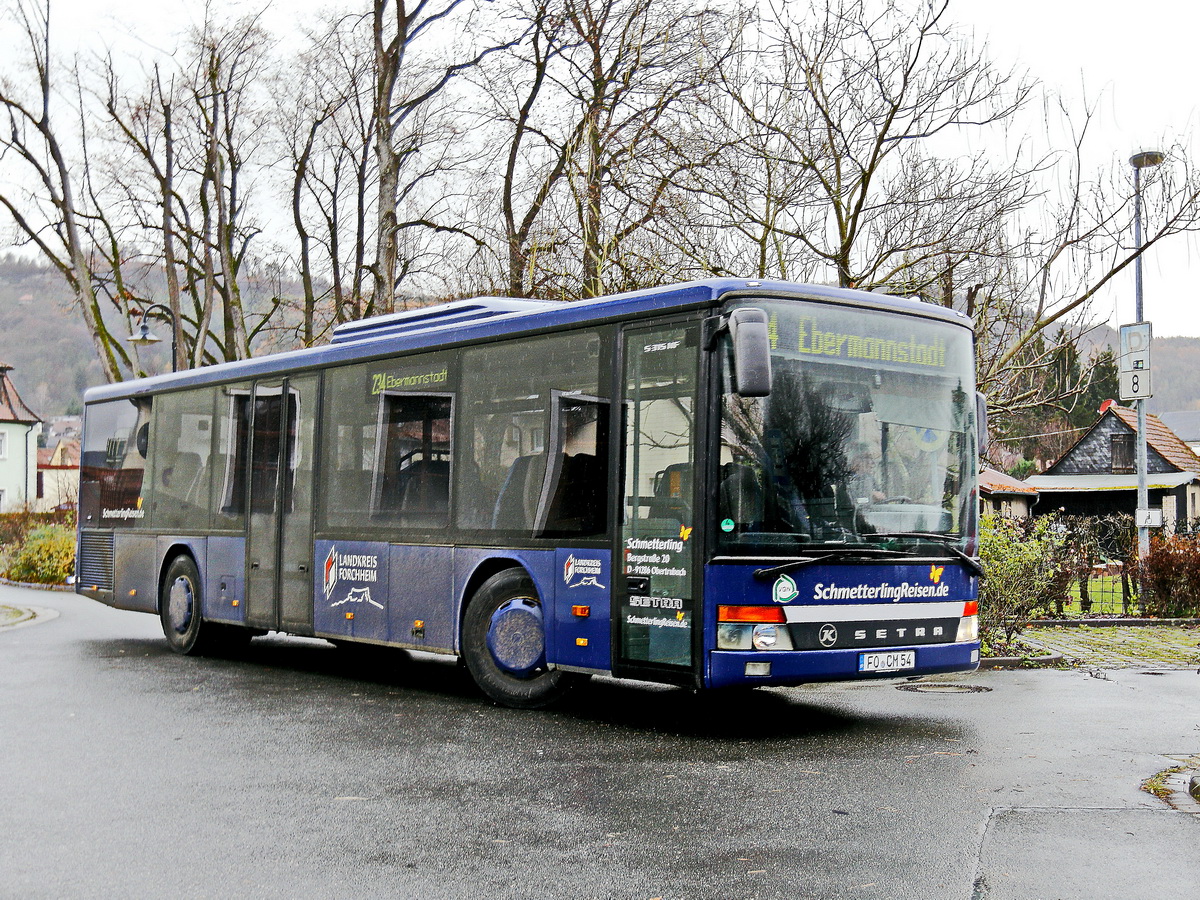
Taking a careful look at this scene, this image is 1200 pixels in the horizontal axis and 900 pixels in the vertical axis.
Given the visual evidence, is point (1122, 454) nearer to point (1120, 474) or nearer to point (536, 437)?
point (1120, 474)

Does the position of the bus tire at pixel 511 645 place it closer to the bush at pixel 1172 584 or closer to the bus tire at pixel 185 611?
the bus tire at pixel 185 611

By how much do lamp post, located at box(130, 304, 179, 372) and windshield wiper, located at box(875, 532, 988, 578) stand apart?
20611mm

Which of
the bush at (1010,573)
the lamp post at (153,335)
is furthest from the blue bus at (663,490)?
the lamp post at (153,335)

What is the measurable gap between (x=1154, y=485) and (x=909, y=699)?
48.9m

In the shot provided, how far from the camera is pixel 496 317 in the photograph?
10922 mm

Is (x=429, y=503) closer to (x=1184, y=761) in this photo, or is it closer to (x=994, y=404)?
(x=1184, y=761)

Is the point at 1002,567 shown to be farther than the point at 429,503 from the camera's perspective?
Yes

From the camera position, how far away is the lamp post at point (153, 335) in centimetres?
2672

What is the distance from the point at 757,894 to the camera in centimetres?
532

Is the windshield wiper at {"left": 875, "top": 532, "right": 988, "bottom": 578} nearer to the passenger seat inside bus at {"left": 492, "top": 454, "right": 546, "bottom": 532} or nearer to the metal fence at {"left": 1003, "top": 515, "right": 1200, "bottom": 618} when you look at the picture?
the passenger seat inside bus at {"left": 492, "top": 454, "right": 546, "bottom": 532}

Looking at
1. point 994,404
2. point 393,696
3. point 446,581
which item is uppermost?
point 994,404

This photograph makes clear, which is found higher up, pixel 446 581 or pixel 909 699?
pixel 446 581

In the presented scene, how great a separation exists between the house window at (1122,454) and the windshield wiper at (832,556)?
57.2 metres

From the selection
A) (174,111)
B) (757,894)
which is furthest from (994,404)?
(174,111)
